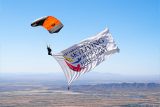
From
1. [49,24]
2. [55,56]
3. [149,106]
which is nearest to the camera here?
[55,56]

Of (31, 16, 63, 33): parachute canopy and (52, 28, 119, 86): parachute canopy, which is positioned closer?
(52, 28, 119, 86): parachute canopy

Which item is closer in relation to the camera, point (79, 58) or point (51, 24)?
point (79, 58)

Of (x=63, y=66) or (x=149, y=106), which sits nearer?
(x=63, y=66)

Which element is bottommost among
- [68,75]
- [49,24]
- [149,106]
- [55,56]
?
[149,106]

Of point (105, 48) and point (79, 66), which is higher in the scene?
point (105, 48)

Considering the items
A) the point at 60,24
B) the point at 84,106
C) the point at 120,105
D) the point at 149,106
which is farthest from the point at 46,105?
the point at 60,24

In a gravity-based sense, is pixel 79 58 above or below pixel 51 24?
below

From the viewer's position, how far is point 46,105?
346 ft

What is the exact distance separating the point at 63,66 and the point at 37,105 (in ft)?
297

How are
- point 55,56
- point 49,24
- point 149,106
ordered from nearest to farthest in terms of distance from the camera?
point 55,56
point 49,24
point 149,106

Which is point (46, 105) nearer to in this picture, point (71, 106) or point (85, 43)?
point (71, 106)

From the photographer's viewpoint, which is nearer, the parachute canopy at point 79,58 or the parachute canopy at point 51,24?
the parachute canopy at point 79,58

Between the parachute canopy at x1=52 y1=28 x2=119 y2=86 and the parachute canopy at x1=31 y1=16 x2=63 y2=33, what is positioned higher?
the parachute canopy at x1=31 y1=16 x2=63 y2=33

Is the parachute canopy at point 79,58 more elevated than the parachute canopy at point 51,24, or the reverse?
the parachute canopy at point 51,24
